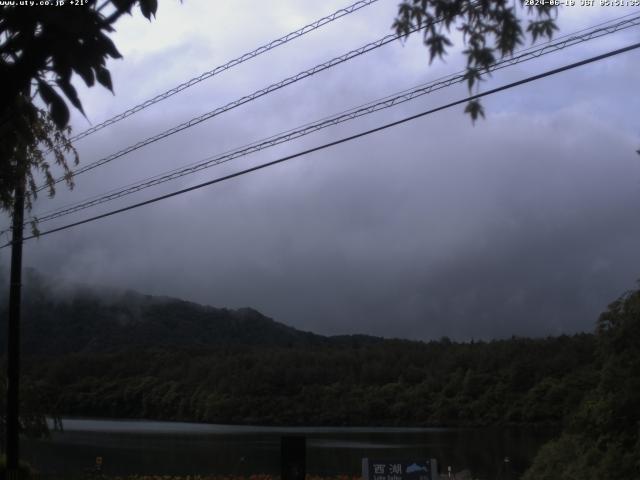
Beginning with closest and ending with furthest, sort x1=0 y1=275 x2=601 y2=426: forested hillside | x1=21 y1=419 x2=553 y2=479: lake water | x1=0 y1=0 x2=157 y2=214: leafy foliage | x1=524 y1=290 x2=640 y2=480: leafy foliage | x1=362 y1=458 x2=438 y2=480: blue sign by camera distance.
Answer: x1=0 y1=0 x2=157 y2=214: leafy foliage, x1=362 y1=458 x2=438 y2=480: blue sign, x1=524 y1=290 x2=640 y2=480: leafy foliage, x1=21 y1=419 x2=553 y2=479: lake water, x1=0 y1=275 x2=601 y2=426: forested hillside

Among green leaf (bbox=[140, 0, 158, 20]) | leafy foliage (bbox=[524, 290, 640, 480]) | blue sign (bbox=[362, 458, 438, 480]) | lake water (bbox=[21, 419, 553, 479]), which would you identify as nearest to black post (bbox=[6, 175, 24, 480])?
lake water (bbox=[21, 419, 553, 479])

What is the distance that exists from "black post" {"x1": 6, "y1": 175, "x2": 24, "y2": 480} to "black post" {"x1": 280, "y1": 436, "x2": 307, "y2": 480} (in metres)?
7.48

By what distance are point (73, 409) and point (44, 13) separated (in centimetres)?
4776

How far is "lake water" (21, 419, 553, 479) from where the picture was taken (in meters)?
26.9

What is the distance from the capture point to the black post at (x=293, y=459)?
482 inches

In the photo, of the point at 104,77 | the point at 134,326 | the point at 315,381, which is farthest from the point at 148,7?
the point at 134,326

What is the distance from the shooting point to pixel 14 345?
59.2ft

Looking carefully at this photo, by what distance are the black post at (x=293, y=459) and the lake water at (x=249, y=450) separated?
34.9 ft

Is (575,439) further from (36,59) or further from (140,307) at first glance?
(140,307)

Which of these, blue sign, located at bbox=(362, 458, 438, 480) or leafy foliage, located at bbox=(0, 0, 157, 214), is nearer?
leafy foliage, located at bbox=(0, 0, 157, 214)

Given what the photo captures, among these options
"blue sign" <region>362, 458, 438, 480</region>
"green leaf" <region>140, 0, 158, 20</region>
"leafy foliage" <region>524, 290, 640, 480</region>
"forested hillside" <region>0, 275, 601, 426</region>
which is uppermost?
"forested hillside" <region>0, 275, 601, 426</region>

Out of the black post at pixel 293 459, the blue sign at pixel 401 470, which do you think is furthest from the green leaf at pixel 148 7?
the blue sign at pixel 401 470

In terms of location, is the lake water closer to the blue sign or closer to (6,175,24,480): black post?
(6,175,24,480): black post

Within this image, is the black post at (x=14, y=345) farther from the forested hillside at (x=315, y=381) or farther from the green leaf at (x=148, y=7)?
the forested hillside at (x=315, y=381)
